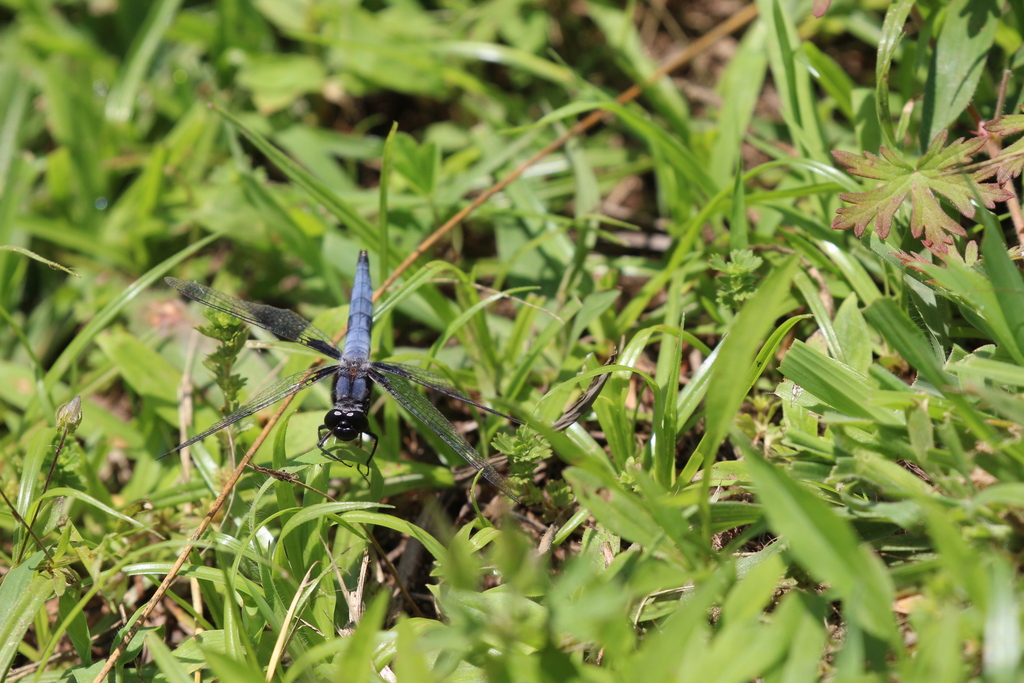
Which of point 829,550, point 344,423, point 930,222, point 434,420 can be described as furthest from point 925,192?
point 344,423

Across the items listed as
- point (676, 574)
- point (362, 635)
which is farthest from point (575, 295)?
point (362, 635)

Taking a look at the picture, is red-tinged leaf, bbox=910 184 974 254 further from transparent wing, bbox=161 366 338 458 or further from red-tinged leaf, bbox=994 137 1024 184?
transparent wing, bbox=161 366 338 458

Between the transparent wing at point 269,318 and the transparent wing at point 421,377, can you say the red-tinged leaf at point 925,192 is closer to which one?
the transparent wing at point 421,377

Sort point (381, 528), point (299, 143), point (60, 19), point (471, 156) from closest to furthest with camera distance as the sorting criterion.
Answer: point (381, 528), point (471, 156), point (299, 143), point (60, 19)

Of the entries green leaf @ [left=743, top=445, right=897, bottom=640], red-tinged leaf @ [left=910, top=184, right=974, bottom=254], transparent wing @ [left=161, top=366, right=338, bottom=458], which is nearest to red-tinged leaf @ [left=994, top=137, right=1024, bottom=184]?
red-tinged leaf @ [left=910, top=184, right=974, bottom=254]

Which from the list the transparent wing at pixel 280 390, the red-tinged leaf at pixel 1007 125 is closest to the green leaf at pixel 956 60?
the red-tinged leaf at pixel 1007 125

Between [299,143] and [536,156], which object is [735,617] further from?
[299,143]

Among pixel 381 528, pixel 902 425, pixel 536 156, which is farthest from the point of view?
pixel 536 156
